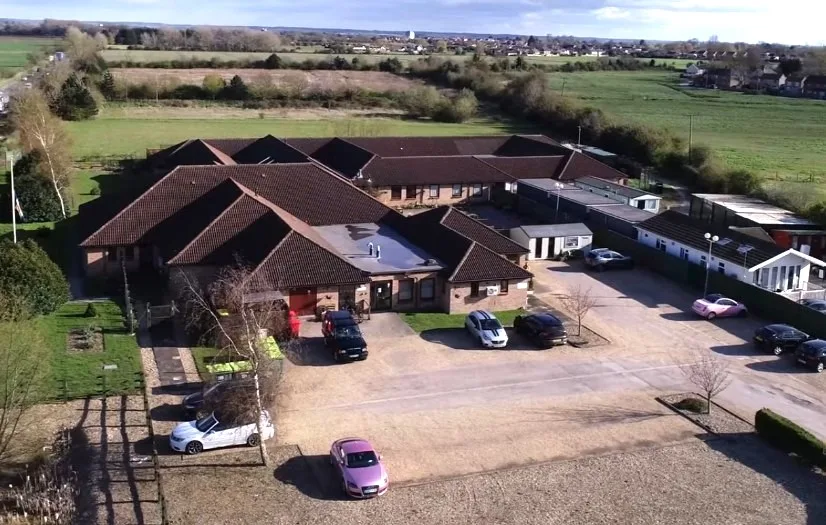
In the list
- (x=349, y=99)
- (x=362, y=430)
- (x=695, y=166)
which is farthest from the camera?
(x=349, y=99)

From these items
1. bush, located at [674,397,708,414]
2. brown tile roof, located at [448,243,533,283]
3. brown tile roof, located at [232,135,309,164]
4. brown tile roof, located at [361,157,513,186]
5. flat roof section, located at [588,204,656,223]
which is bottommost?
bush, located at [674,397,708,414]

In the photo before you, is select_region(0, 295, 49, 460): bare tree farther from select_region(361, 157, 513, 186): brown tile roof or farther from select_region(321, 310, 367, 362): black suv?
select_region(361, 157, 513, 186): brown tile roof

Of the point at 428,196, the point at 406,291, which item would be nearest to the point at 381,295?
the point at 406,291

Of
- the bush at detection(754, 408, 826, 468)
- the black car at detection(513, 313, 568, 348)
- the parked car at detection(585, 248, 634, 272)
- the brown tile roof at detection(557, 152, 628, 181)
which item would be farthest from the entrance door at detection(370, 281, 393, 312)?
the brown tile roof at detection(557, 152, 628, 181)

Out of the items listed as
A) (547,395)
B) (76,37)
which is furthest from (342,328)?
(76,37)

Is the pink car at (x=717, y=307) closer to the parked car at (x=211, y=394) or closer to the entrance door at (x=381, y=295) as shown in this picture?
the entrance door at (x=381, y=295)

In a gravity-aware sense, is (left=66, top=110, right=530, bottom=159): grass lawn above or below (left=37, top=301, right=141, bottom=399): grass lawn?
above

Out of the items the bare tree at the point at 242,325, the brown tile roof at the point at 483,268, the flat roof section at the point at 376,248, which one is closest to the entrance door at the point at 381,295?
the flat roof section at the point at 376,248

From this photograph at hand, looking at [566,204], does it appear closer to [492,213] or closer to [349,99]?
[492,213]
